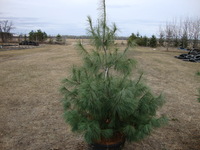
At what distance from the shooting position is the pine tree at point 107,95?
2.19 m

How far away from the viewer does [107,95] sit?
221cm

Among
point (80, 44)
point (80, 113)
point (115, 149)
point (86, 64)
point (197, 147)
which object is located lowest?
point (197, 147)

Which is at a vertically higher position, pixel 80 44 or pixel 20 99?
pixel 80 44

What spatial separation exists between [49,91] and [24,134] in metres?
2.85

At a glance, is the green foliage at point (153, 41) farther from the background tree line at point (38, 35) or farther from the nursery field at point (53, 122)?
the nursery field at point (53, 122)

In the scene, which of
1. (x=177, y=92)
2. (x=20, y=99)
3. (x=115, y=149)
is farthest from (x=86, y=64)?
(x=177, y=92)

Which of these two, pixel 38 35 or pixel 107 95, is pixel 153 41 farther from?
pixel 107 95

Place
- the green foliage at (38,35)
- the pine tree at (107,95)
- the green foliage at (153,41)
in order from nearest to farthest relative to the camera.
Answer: the pine tree at (107,95) < the green foliage at (153,41) < the green foliage at (38,35)

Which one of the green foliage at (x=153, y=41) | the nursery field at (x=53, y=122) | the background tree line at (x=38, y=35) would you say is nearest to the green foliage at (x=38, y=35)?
the background tree line at (x=38, y=35)

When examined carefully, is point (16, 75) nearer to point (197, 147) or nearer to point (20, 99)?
point (20, 99)

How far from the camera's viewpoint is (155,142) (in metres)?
3.19

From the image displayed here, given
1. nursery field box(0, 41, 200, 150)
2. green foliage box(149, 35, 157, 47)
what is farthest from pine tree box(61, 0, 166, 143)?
green foliage box(149, 35, 157, 47)

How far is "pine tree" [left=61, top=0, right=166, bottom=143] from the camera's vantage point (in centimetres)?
219

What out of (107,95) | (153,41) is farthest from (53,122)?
(153,41)
